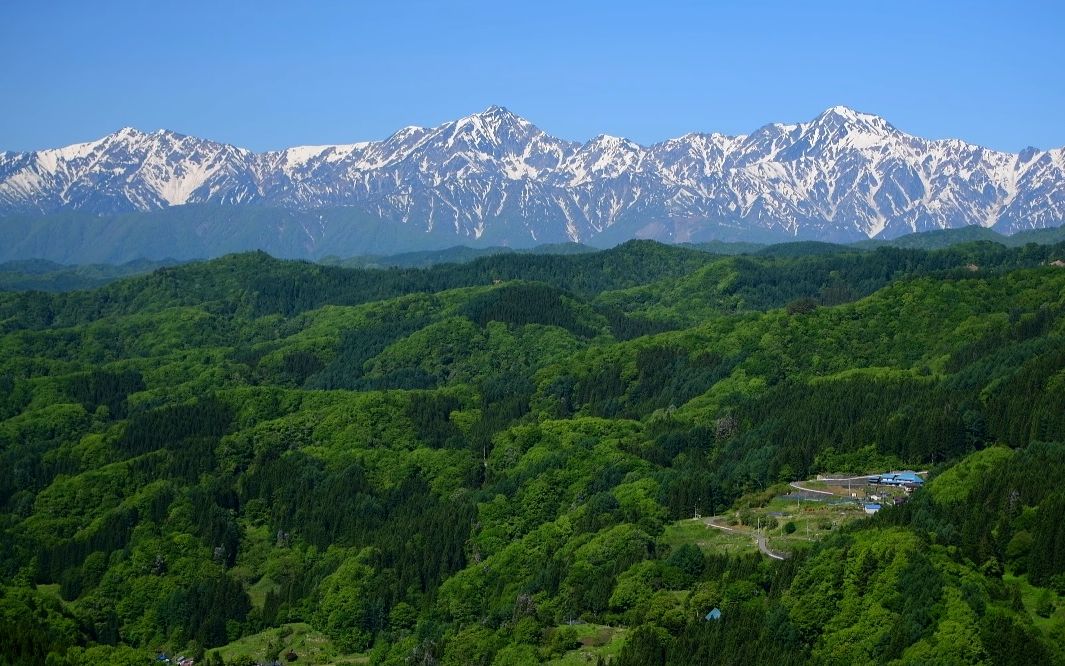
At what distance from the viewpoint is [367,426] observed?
197 meters

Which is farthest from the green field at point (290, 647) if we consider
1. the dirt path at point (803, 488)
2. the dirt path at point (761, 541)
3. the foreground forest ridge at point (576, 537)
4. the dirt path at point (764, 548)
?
the dirt path at point (803, 488)

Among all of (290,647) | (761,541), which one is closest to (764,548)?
(761,541)

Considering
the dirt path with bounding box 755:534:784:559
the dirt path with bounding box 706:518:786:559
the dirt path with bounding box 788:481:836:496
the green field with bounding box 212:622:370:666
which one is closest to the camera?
the dirt path with bounding box 755:534:784:559

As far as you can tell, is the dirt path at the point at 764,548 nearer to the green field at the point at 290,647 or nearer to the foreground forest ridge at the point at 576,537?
the foreground forest ridge at the point at 576,537

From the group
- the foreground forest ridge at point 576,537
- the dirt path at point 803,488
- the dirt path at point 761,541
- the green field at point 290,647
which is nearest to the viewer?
the foreground forest ridge at point 576,537

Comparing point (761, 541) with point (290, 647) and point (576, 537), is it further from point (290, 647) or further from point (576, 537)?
point (290, 647)

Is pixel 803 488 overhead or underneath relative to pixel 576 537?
overhead

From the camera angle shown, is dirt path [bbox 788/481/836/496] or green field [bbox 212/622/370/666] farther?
dirt path [bbox 788/481/836/496]

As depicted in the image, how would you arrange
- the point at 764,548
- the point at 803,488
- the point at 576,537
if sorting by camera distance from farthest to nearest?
the point at 803,488 < the point at 576,537 < the point at 764,548

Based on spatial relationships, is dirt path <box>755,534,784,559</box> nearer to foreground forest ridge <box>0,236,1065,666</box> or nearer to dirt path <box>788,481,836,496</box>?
foreground forest ridge <box>0,236,1065,666</box>

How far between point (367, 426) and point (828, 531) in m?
88.9

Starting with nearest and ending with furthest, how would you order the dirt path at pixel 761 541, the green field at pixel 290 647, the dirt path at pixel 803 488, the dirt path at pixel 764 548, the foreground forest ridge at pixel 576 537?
the foreground forest ridge at pixel 576 537 < the dirt path at pixel 764 548 < the dirt path at pixel 761 541 < the green field at pixel 290 647 < the dirt path at pixel 803 488

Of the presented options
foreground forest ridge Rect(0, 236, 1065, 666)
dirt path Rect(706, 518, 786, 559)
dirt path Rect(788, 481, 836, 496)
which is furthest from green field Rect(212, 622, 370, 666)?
dirt path Rect(788, 481, 836, 496)

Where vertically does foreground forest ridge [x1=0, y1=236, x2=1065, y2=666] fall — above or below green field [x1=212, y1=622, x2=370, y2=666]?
above
